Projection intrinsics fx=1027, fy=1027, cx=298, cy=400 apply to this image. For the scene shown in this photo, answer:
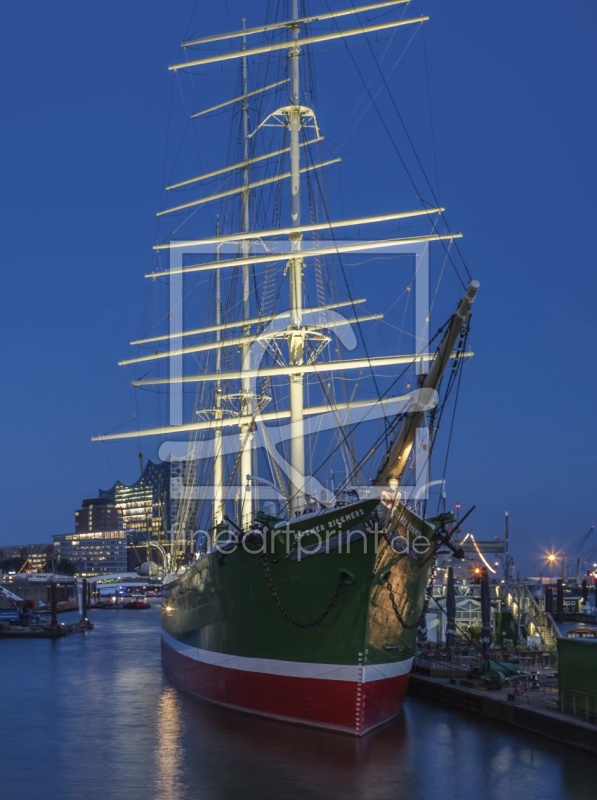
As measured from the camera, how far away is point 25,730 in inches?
1042

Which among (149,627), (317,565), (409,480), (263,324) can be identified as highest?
(263,324)

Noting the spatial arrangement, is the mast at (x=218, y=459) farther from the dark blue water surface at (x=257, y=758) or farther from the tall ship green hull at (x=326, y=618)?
the tall ship green hull at (x=326, y=618)

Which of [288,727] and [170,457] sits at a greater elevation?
[170,457]

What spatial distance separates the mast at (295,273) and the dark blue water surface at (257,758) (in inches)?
291

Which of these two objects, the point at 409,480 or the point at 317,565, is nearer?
the point at 317,565

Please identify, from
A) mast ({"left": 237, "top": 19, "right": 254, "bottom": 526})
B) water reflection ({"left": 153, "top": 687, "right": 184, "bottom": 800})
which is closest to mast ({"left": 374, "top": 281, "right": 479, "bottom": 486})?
water reflection ({"left": 153, "top": 687, "right": 184, "bottom": 800})

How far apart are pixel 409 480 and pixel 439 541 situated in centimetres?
171

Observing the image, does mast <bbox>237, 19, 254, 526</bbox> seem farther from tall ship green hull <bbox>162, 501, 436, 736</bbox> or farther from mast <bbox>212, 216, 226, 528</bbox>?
tall ship green hull <bbox>162, 501, 436, 736</bbox>

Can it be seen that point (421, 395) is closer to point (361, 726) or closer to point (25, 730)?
point (361, 726)

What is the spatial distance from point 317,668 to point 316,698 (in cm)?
68

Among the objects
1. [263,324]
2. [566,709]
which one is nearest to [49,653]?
[263,324]

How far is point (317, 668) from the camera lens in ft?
72.3

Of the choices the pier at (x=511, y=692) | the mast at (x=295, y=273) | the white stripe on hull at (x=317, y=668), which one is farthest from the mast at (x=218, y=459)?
the white stripe on hull at (x=317, y=668)

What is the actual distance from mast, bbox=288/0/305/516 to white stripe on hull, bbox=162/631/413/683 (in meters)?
5.67
